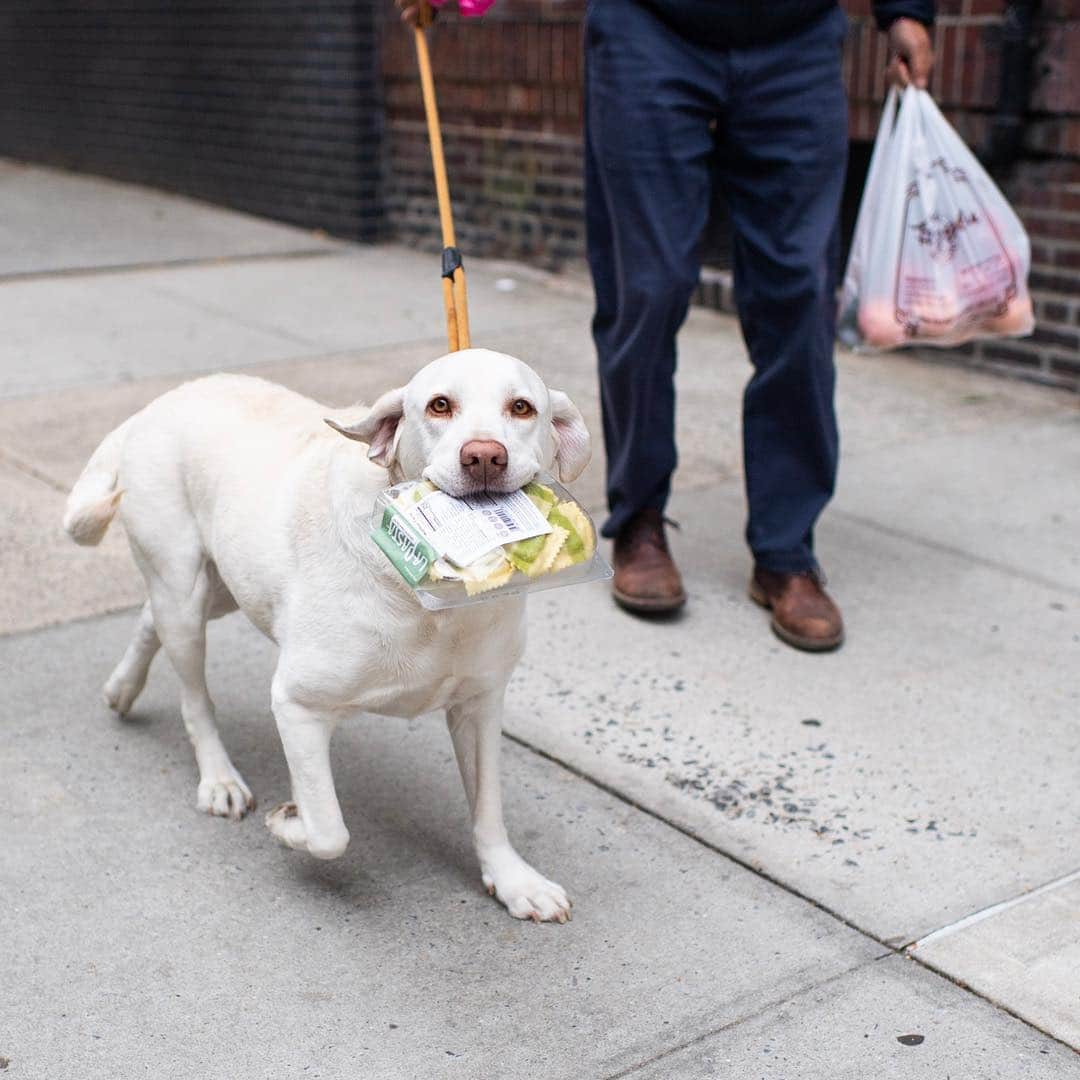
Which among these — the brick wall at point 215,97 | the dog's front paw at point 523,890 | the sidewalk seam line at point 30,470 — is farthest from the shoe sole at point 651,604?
the brick wall at point 215,97

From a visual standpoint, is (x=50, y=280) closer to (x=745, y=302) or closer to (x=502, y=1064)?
(x=745, y=302)

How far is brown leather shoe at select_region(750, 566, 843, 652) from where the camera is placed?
12.7 ft

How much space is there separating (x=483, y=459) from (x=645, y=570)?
183 cm

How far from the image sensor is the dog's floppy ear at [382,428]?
2.49 metres

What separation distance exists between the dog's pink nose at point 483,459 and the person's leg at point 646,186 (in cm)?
172

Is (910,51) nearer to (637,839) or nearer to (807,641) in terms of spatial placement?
(807,641)

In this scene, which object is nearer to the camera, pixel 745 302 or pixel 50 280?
pixel 745 302

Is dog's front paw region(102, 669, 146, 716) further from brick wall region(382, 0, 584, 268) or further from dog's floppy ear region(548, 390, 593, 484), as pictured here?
brick wall region(382, 0, 584, 268)

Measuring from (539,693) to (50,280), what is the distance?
504 cm

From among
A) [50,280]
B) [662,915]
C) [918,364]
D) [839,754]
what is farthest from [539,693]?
[50,280]

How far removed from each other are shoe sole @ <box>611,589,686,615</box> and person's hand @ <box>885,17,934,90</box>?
4.81 ft

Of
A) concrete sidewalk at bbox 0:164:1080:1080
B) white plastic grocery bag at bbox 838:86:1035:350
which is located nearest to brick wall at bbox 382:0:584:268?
concrete sidewalk at bbox 0:164:1080:1080

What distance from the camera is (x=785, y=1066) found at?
2391mm

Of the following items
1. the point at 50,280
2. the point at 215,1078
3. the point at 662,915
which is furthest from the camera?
the point at 50,280
